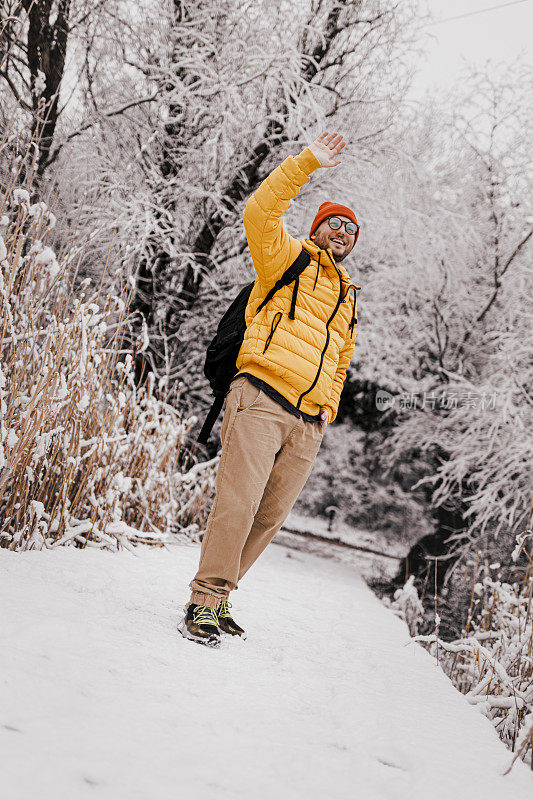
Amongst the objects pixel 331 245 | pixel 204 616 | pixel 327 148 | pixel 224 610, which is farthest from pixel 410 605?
pixel 327 148

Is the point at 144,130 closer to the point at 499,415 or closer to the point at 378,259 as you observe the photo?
the point at 378,259

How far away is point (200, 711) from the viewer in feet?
4.78

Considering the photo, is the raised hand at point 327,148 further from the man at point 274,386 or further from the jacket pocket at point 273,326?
the jacket pocket at point 273,326

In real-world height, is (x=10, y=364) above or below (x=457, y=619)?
above

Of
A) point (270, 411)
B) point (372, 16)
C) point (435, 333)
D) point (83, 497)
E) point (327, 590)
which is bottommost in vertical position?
point (327, 590)

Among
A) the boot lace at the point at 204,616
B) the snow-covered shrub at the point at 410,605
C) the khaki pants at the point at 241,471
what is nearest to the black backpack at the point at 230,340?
the khaki pants at the point at 241,471

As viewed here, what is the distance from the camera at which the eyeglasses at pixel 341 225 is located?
2.44 metres

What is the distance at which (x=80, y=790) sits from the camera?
101cm

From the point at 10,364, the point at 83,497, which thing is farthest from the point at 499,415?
the point at 10,364

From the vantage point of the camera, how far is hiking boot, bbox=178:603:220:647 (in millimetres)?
2035

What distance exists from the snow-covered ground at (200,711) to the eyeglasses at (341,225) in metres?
1.55

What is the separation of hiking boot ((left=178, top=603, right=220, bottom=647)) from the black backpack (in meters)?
0.59

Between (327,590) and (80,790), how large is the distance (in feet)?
11.0

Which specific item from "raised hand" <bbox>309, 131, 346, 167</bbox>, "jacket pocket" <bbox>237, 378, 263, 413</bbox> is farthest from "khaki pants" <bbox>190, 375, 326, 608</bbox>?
"raised hand" <bbox>309, 131, 346, 167</bbox>
